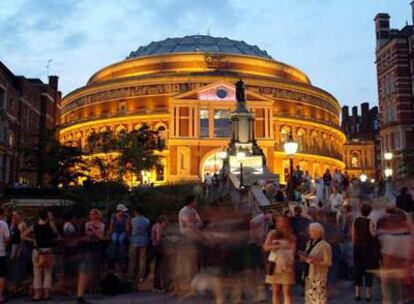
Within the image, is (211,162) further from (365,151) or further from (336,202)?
(336,202)

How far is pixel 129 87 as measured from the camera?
3332 inches

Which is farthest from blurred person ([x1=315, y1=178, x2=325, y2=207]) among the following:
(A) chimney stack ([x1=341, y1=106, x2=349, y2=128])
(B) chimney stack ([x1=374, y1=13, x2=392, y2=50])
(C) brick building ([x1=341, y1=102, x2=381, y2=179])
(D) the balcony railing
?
(A) chimney stack ([x1=341, y1=106, x2=349, y2=128])

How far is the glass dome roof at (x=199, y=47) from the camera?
315ft

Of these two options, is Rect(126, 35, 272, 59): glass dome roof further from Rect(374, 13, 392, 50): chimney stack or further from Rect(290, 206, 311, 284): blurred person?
Rect(290, 206, 311, 284): blurred person

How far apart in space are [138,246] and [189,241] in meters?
3.40

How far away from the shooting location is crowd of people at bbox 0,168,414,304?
967cm

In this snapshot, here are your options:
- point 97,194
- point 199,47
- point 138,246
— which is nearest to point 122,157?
point 97,194

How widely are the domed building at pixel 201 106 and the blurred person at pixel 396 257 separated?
204 ft

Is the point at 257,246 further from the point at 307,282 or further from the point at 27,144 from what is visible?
the point at 27,144

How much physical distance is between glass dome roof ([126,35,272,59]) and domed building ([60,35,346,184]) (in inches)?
7.0

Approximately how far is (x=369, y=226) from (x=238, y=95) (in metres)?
35.5

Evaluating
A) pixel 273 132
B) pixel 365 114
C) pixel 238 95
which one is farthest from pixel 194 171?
pixel 365 114

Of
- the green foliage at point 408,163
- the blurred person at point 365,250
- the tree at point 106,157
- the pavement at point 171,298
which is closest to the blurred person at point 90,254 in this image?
the pavement at point 171,298

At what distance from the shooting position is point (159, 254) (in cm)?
1439
